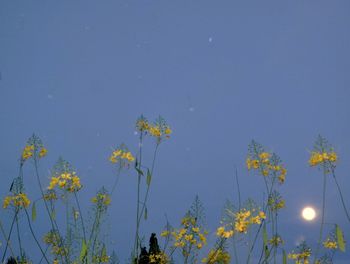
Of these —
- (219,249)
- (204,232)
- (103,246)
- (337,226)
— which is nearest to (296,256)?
(204,232)

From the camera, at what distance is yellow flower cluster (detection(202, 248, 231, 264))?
225 inches

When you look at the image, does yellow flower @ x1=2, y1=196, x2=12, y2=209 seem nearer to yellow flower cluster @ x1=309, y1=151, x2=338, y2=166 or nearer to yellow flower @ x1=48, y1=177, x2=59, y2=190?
yellow flower @ x1=48, y1=177, x2=59, y2=190

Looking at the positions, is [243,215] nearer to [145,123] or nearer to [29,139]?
[145,123]

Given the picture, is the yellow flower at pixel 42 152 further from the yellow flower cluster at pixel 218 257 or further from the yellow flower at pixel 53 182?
the yellow flower cluster at pixel 218 257

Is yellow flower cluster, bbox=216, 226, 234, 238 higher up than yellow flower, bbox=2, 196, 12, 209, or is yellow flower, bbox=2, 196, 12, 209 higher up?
yellow flower, bbox=2, 196, 12, 209

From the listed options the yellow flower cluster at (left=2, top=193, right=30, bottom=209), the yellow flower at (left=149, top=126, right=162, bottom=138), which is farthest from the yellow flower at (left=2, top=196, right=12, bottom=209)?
the yellow flower at (left=149, top=126, right=162, bottom=138)

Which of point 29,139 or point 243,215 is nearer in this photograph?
point 243,215

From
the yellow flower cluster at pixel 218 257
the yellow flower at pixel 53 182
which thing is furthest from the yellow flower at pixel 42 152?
the yellow flower cluster at pixel 218 257

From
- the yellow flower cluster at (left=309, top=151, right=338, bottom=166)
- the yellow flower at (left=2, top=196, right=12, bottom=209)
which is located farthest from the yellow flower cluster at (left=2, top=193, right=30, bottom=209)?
the yellow flower cluster at (left=309, top=151, right=338, bottom=166)

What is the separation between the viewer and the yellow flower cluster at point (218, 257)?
5727 mm

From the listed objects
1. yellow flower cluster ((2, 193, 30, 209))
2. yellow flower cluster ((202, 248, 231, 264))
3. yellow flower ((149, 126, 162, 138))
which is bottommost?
yellow flower cluster ((202, 248, 231, 264))

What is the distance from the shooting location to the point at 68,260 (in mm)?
4930

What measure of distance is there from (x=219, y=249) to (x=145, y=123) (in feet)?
6.77

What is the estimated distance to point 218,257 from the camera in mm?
5910
